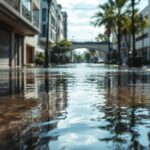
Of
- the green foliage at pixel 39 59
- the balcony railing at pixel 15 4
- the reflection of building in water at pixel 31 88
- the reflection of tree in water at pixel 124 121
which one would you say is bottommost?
the reflection of tree in water at pixel 124 121

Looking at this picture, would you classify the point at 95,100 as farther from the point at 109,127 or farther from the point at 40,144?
the point at 40,144

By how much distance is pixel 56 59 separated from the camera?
317 feet

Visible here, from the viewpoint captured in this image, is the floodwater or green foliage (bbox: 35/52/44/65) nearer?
the floodwater

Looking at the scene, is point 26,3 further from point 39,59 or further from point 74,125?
point 74,125

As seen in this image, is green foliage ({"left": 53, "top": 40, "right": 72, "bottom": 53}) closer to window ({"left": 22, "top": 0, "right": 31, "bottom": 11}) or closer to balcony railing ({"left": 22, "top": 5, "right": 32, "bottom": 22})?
window ({"left": 22, "top": 0, "right": 31, "bottom": 11})

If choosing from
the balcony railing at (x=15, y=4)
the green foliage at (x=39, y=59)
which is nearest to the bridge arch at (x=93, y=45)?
the green foliage at (x=39, y=59)

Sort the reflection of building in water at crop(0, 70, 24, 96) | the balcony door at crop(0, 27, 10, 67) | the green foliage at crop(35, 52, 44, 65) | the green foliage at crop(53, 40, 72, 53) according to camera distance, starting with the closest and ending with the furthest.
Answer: the reflection of building in water at crop(0, 70, 24, 96) < the balcony door at crop(0, 27, 10, 67) < the green foliage at crop(35, 52, 44, 65) < the green foliage at crop(53, 40, 72, 53)

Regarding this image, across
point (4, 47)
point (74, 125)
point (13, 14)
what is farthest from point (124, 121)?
point (4, 47)

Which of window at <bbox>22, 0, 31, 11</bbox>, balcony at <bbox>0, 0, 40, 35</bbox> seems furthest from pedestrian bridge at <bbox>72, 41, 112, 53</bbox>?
balcony at <bbox>0, 0, 40, 35</bbox>

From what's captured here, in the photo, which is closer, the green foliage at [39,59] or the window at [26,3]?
the window at [26,3]

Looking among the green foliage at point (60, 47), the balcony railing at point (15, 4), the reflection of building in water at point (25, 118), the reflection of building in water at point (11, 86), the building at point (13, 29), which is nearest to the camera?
the reflection of building in water at point (25, 118)

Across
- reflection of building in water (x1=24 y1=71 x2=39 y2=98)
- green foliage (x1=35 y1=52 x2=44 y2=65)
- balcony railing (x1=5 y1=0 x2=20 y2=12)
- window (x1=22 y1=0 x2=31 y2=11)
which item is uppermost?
window (x1=22 y1=0 x2=31 y2=11)

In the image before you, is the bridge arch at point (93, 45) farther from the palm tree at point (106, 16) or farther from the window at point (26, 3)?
the window at point (26, 3)

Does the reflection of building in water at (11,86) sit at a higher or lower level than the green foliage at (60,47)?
lower
